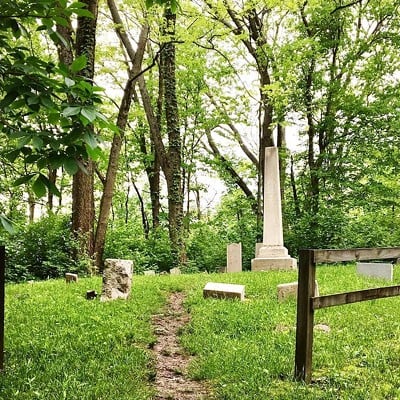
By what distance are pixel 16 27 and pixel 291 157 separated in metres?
19.9

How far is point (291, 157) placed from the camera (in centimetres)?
2231

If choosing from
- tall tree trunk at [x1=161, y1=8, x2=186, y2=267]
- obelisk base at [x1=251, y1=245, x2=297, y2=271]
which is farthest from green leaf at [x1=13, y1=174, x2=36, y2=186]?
tall tree trunk at [x1=161, y1=8, x2=186, y2=267]

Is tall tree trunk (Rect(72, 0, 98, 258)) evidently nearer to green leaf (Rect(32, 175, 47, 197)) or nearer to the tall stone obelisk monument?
the tall stone obelisk monument

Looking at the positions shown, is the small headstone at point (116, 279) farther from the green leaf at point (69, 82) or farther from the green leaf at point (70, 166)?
the green leaf at point (69, 82)

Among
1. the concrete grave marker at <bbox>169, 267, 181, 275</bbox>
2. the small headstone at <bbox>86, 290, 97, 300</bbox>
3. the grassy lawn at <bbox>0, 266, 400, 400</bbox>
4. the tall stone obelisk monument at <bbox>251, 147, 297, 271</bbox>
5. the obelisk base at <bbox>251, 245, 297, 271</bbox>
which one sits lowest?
the concrete grave marker at <bbox>169, 267, 181, 275</bbox>

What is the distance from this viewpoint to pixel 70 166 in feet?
8.83

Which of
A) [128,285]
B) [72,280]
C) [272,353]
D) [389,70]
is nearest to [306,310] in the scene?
[272,353]

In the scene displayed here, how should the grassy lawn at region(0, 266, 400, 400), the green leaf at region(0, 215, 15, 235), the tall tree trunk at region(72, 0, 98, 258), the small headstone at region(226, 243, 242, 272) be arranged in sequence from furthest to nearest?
the small headstone at region(226, 243, 242, 272), the tall tree trunk at region(72, 0, 98, 258), the grassy lawn at region(0, 266, 400, 400), the green leaf at region(0, 215, 15, 235)

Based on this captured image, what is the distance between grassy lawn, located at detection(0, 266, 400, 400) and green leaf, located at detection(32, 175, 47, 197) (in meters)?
1.92

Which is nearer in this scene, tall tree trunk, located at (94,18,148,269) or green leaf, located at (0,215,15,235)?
green leaf, located at (0,215,15,235)

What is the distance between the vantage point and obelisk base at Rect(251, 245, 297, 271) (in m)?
13.7

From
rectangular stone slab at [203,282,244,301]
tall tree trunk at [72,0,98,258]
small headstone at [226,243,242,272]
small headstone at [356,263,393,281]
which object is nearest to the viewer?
rectangular stone slab at [203,282,244,301]

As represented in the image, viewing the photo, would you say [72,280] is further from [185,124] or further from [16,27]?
[185,124]

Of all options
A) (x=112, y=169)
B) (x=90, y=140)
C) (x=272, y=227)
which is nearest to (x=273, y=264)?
(x=272, y=227)
